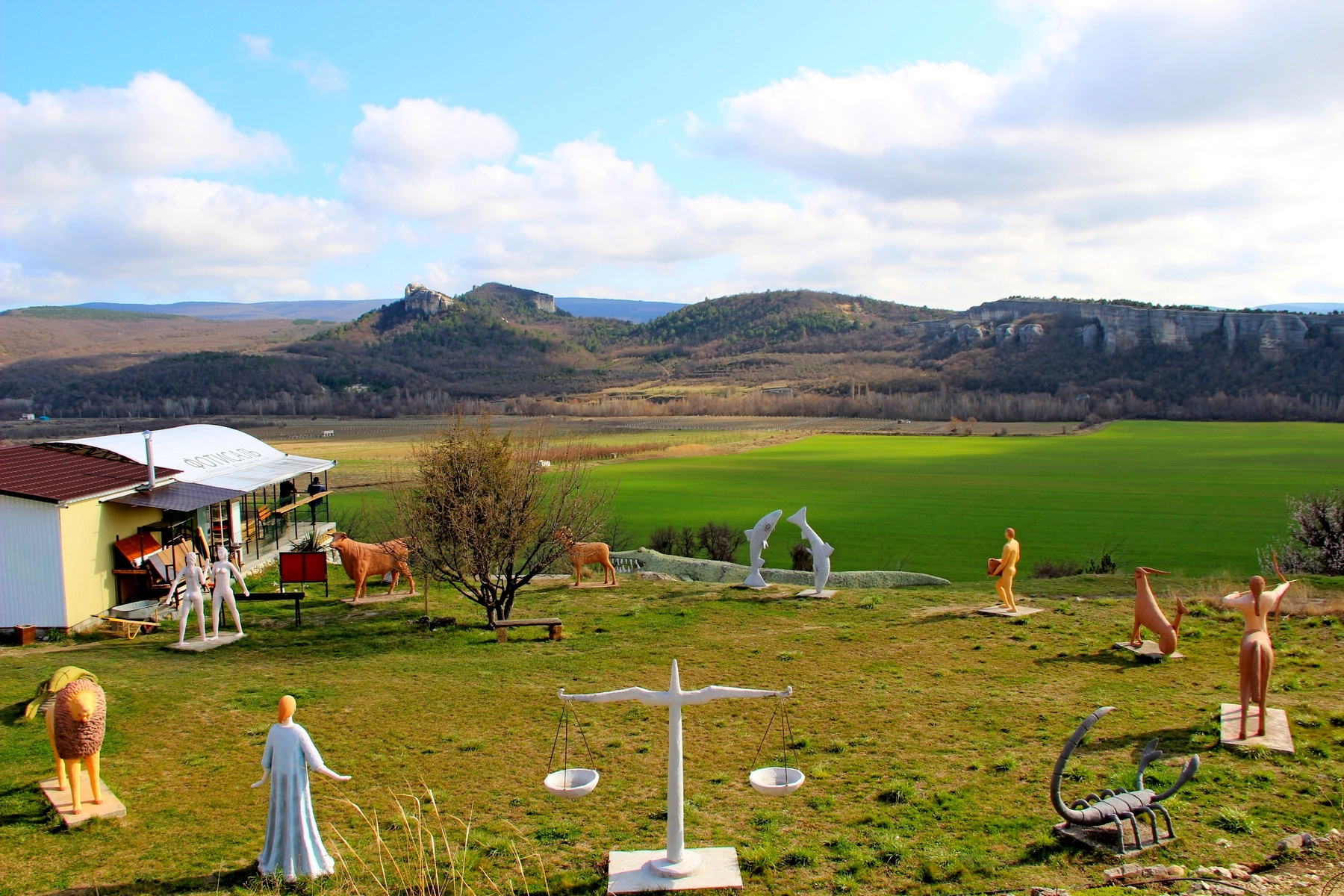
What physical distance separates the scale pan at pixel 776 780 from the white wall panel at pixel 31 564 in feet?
52.9

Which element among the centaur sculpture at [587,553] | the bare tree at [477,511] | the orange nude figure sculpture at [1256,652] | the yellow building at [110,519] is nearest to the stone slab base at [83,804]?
the bare tree at [477,511]

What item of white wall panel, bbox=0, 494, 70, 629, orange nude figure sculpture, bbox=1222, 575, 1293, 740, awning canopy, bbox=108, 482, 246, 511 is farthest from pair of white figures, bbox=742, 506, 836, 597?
white wall panel, bbox=0, 494, 70, 629

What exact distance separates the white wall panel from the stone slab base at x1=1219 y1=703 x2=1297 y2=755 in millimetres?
19771

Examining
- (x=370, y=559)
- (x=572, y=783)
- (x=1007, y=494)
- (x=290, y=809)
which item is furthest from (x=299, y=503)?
(x=1007, y=494)

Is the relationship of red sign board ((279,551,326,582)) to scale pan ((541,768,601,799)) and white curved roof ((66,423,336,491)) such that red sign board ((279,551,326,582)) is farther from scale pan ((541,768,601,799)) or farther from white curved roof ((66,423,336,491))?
scale pan ((541,768,601,799))

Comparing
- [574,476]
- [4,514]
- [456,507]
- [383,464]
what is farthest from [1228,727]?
[383,464]

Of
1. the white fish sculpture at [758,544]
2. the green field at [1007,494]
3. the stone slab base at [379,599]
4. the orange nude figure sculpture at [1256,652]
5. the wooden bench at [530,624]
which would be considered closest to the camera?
the orange nude figure sculpture at [1256,652]

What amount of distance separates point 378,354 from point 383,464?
116887 millimetres

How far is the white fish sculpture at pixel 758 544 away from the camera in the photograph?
21.6m

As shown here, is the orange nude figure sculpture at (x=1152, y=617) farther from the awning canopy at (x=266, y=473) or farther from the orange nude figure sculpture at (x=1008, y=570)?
the awning canopy at (x=266, y=473)

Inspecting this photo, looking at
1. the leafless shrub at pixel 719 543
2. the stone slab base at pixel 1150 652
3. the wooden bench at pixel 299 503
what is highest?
the wooden bench at pixel 299 503

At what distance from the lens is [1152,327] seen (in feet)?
449

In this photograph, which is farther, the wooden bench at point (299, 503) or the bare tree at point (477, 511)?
the wooden bench at point (299, 503)

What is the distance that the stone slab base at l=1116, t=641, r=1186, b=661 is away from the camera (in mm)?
14156
